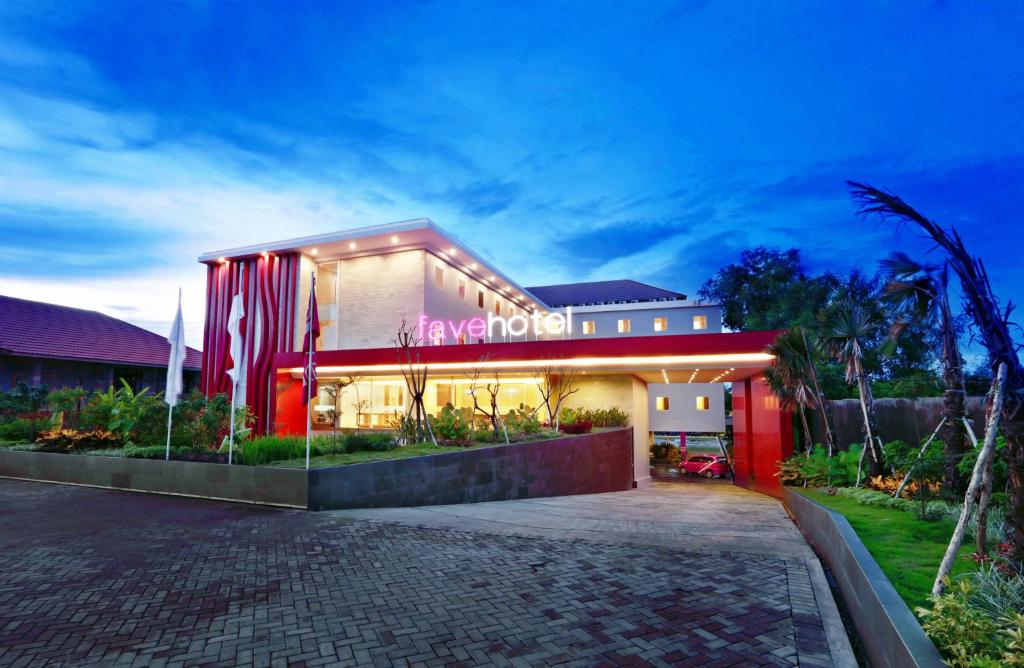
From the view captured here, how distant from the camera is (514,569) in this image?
5.81m

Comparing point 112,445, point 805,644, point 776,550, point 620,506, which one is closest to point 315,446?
point 112,445

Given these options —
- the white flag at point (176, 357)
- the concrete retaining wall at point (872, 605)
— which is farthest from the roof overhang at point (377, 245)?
the concrete retaining wall at point (872, 605)

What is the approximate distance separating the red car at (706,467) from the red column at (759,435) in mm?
1689

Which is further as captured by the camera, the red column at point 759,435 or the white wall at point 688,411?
the white wall at point 688,411

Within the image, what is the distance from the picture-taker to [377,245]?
23453 millimetres

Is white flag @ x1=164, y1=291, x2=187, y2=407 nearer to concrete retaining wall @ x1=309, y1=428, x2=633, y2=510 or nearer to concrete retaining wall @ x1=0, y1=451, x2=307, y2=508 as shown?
concrete retaining wall @ x1=0, y1=451, x2=307, y2=508

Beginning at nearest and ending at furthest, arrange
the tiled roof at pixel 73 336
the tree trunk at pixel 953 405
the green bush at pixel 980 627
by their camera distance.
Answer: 1. the green bush at pixel 980 627
2. the tree trunk at pixel 953 405
3. the tiled roof at pixel 73 336

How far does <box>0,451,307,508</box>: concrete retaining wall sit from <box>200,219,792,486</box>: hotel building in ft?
20.4

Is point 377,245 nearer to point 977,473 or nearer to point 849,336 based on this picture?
point 849,336

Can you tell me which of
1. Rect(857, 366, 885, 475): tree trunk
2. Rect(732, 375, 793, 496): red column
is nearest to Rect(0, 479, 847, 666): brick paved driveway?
Rect(857, 366, 885, 475): tree trunk

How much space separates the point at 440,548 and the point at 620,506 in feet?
18.2

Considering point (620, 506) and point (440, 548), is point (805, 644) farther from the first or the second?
point (620, 506)

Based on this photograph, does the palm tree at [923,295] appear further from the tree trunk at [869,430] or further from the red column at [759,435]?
the red column at [759,435]

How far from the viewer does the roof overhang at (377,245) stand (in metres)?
21.8
